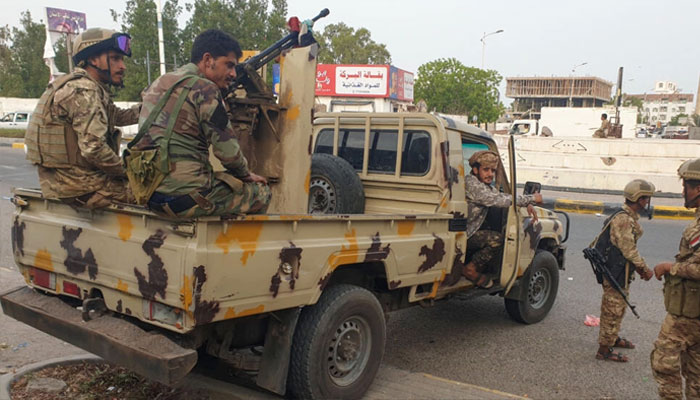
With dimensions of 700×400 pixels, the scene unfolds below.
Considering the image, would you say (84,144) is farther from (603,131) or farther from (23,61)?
(23,61)

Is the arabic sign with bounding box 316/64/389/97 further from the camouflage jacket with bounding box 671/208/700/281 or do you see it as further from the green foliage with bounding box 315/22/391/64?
the camouflage jacket with bounding box 671/208/700/281

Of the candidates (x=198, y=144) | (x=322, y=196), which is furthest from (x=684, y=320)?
(x=198, y=144)

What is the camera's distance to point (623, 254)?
4.49 meters

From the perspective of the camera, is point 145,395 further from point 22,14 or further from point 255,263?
point 22,14

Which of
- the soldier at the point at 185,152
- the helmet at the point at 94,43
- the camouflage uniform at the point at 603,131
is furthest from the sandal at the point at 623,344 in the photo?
the camouflage uniform at the point at 603,131

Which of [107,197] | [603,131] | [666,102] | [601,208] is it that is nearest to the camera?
[107,197]

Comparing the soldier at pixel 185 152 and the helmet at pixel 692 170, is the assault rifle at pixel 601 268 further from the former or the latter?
the soldier at pixel 185 152

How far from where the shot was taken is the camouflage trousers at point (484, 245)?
15.6 ft

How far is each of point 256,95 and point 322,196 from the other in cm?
100

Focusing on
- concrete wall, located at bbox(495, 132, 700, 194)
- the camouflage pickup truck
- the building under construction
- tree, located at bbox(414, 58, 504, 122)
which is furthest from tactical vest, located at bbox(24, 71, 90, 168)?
the building under construction

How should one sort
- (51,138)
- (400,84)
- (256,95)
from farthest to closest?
1. (400,84)
2. (256,95)
3. (51,138)

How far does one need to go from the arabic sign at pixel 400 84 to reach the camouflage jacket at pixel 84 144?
35.7m

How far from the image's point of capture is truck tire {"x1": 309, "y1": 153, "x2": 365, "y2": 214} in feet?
14.1

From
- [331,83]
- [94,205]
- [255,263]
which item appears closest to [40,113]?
[94,205]
